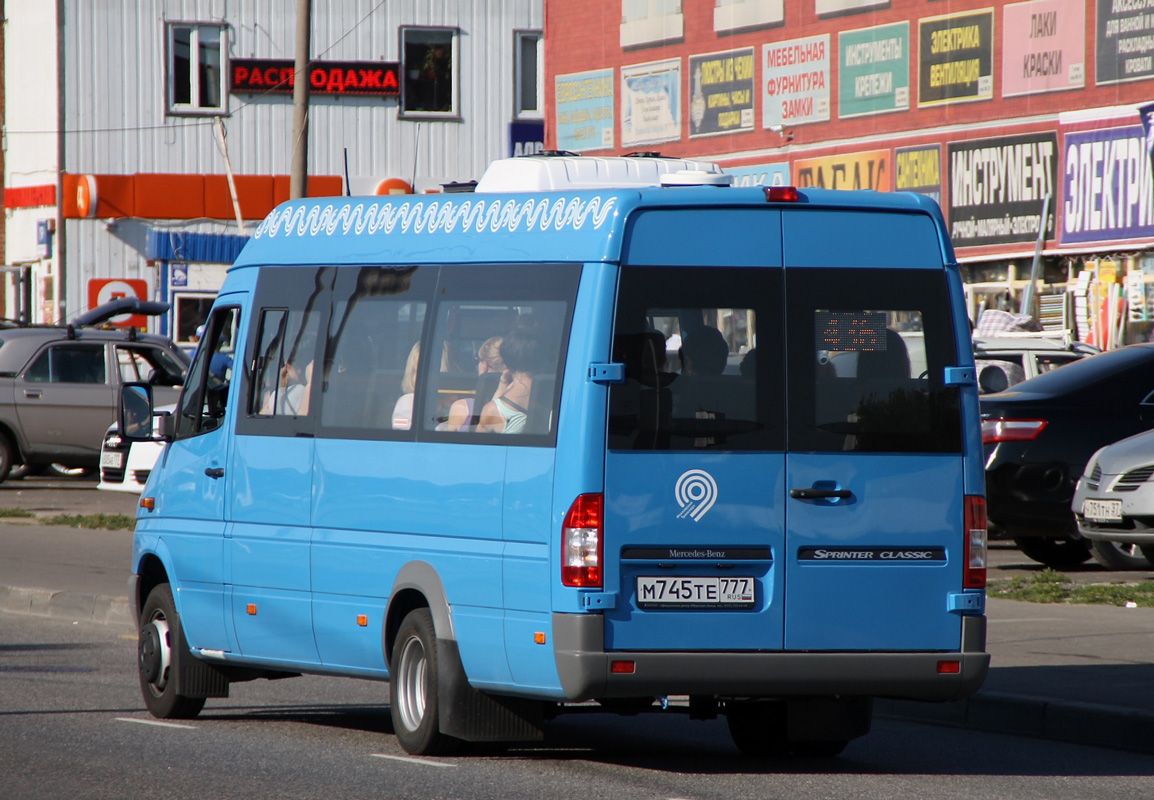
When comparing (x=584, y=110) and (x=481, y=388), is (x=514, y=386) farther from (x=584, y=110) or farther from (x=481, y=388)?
(x=584, y=110)

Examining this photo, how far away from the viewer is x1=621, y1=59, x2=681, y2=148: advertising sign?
31203 millimetres

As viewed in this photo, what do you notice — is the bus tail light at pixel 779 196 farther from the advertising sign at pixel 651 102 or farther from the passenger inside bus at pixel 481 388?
the advertising sign at pixel 651 102

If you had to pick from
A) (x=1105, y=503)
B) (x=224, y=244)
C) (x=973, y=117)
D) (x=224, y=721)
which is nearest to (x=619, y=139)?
(x=973, y=117)

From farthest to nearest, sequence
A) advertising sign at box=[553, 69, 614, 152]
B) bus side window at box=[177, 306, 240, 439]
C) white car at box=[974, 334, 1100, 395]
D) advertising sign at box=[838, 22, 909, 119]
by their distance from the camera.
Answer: advertising sign at box=[553, 69, 614, 152] → advertising sign at box=[838, 22, 909, 119] → white car at box=[974, 334, 1100, 395] → bus side window at box=[177, 306, 240, 439]

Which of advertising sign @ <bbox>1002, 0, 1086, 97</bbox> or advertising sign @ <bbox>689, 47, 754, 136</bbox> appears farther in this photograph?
advertising sign @ <bbox>689, 47, 754, 136</bbox>

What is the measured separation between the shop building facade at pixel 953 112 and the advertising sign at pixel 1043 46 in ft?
0.07

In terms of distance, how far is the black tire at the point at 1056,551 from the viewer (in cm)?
1614

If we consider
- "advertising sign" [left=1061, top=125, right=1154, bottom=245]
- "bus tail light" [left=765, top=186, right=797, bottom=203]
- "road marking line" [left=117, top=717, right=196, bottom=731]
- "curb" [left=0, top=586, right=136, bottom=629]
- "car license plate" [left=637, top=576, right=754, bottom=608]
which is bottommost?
"curb" [left=0, top=586, right=136, bottom=629]

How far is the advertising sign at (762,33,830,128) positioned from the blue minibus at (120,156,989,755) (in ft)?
67.6

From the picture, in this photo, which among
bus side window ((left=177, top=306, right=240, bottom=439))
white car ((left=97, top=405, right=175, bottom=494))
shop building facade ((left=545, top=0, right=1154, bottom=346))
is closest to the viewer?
bus side window ((left=177, top=306, right=240, bottom=439))

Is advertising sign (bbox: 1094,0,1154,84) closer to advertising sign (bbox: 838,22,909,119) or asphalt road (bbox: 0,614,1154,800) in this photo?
advertising sign (bbox: 838,22,909,119)

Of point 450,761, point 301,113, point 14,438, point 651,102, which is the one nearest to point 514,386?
point 450,761

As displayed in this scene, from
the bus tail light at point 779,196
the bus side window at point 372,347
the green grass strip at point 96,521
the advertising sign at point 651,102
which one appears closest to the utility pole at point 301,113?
the green grass strip at point 96,521

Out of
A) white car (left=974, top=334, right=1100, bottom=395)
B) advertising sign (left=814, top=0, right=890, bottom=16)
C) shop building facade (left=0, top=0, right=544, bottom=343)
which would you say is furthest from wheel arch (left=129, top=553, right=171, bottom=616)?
shop building facade (left=0, top=0, right=544, bottom=343)
